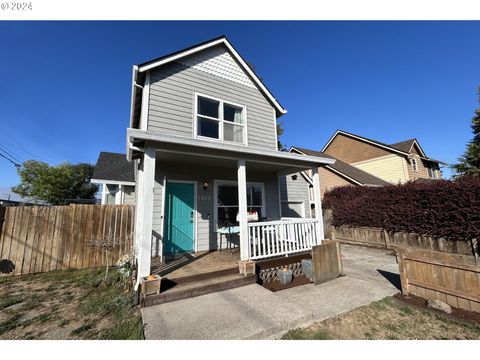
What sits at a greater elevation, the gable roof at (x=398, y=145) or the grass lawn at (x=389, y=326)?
the gable roof at (x=398, y=145)

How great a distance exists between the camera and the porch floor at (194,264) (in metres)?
4.33

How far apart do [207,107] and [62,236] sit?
611cm

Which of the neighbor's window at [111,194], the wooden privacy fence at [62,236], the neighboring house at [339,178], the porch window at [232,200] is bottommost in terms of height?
the wooden privacy fence at [62,236]

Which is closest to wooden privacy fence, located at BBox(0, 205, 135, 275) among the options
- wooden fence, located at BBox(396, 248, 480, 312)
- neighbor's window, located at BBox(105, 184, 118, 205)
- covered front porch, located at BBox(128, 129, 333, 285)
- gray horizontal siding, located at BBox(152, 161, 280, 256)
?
covered front porch, located at BBox(128, 129, 333, 285)

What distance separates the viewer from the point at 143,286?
11.2 ft

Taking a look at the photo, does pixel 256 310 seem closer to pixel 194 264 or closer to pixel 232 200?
pixel 194 264

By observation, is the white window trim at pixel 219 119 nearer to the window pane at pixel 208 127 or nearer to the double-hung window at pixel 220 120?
the double-hung window at pixel 220 120

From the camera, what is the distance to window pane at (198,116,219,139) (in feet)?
22.4

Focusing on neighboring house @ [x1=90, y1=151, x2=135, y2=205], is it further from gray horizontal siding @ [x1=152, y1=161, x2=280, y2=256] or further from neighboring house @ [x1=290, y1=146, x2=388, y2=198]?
neighboring house @ [x1=290, y1=146, x2=388, y2=198]

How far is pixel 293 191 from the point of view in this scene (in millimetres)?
9656

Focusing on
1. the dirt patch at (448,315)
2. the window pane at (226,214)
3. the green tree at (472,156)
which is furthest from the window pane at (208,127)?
the green tree at (472,156)

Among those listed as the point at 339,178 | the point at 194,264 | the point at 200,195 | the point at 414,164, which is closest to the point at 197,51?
the point at 200,195

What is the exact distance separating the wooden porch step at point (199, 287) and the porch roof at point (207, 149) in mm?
2766
